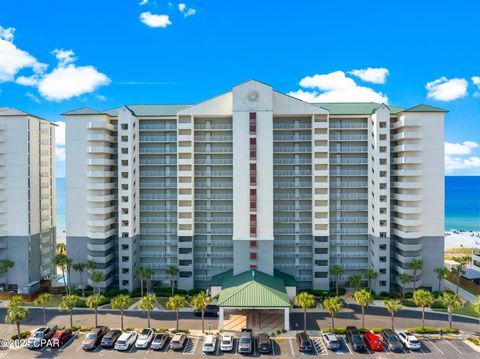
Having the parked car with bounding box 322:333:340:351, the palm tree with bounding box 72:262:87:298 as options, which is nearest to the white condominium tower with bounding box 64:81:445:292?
the palm tree with bounding box 72:262:87:298

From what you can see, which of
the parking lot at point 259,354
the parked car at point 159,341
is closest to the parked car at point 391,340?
the parking lot at point 259,354

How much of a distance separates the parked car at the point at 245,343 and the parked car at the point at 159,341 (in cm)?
940

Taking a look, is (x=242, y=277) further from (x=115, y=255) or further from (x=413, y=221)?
(x=413, y=221)

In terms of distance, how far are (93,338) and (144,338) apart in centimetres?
619

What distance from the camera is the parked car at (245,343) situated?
36125 millimetres

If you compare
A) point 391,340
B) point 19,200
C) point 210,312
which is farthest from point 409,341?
point 19,200

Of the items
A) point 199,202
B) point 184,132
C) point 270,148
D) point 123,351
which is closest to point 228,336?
point 123,351

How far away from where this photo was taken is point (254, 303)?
137 ft

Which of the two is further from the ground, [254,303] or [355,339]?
[254,303]

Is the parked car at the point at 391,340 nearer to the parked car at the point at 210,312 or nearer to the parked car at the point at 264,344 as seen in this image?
the parked car at the point at 264,344

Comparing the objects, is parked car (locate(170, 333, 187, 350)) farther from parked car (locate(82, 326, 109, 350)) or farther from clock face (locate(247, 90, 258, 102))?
clock face (locate(247, 90, 258, 102))

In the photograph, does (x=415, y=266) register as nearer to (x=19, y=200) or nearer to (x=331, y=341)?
(x=331, y=341)

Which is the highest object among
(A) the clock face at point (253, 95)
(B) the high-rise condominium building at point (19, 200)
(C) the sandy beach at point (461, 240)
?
(A) the clock face at point (253, 95)

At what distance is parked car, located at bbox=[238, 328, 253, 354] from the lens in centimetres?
3612
